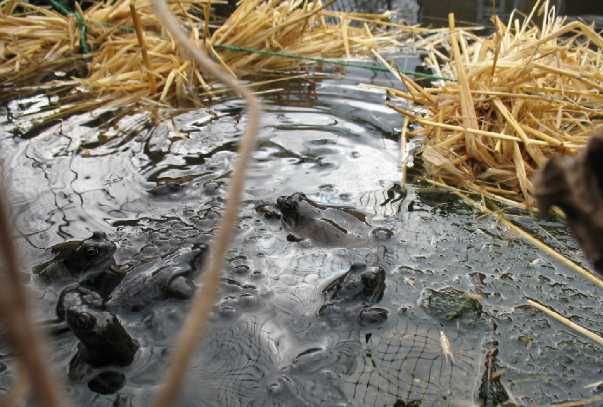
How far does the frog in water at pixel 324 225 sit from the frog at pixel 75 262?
1.72 ft

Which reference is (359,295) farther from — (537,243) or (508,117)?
(508,117)

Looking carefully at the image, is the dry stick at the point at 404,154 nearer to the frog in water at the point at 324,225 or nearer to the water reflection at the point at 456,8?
the frog in water at the point at 324,225

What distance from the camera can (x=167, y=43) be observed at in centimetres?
327

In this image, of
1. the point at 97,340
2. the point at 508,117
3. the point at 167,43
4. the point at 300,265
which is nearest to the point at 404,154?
the point at 508,117

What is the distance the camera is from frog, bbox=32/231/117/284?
1453mm

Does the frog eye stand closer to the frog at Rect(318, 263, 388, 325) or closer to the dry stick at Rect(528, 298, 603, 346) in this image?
the frog at Rect(318, 263, 388, 325)

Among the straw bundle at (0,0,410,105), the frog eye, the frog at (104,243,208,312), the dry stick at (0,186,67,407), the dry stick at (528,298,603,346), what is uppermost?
the dry stick at (0,186,67,407)

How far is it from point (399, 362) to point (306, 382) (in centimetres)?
20

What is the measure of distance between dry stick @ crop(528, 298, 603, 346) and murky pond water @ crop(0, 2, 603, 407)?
17 millimetres

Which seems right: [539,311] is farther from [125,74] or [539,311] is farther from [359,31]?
[359,31]

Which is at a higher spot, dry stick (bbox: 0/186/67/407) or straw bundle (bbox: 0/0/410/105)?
dry stick (bbox: 0/186/67/407)

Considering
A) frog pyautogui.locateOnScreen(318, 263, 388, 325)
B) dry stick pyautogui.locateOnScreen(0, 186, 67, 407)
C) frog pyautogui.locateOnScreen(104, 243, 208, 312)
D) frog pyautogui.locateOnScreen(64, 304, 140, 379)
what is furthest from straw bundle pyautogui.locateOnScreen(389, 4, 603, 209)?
dry stick pyautogui.locateOnScreen(0, 186, 67, 407)

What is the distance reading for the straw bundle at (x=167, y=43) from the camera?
296 cm

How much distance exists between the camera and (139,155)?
222cm
